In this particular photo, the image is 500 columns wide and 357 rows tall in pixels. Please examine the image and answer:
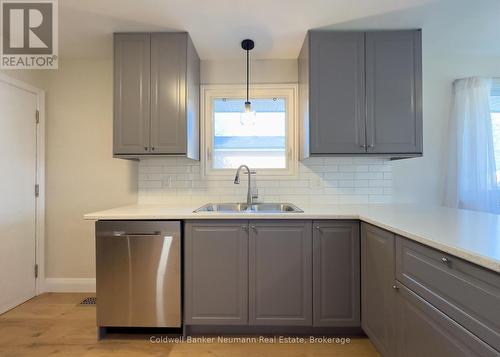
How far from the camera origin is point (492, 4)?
1840 millimetres

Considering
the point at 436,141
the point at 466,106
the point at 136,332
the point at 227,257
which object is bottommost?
the point at 136,332

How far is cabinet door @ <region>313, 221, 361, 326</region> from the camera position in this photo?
188cm

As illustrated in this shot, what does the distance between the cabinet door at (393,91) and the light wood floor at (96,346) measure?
1.58m

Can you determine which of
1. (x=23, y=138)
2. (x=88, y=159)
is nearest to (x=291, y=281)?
(x=88, y=159)

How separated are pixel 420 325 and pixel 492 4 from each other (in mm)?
2227

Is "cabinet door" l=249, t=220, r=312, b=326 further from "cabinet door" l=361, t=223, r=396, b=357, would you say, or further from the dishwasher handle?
the dishwasher handle

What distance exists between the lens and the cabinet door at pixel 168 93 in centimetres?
217

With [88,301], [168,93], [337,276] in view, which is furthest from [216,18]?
[88,301]

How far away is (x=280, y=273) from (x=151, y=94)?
5.81 ft

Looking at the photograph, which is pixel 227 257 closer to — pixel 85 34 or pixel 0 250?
pixel 0 250

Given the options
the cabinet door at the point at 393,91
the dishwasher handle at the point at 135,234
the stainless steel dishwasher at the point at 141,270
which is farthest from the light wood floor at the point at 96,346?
the cabinet door at the point at 393,91

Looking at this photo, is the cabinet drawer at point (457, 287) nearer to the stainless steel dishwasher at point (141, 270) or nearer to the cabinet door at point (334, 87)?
the cabinet door at point (334, 87)

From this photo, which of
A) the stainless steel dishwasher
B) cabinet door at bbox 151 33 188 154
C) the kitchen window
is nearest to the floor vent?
the stainless steel dishwasher

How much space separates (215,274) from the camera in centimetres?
190
